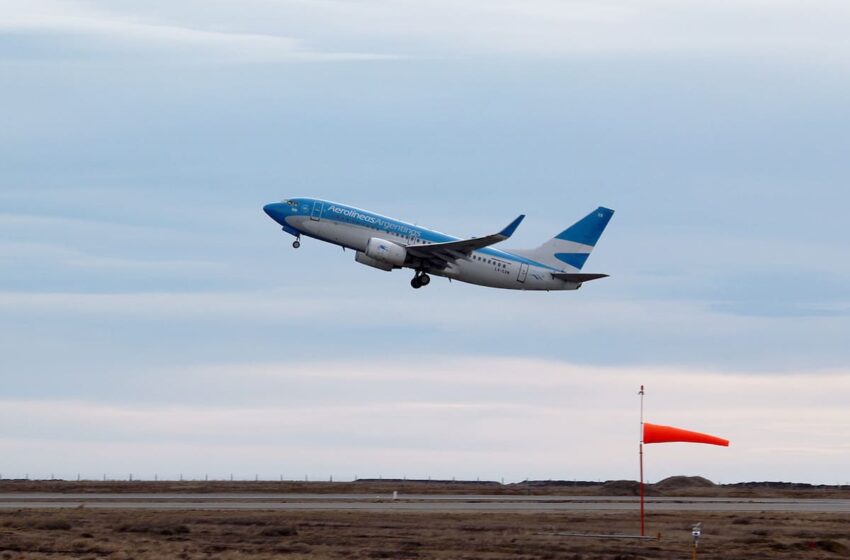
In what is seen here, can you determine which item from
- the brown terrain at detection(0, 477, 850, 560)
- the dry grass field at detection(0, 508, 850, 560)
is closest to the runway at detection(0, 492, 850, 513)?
the brown terrain at detection(0, 477, 850, 560)

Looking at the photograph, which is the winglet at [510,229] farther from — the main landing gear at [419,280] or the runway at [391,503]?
the runway at [391,503]

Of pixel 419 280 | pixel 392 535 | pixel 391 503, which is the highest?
pixel 419 280

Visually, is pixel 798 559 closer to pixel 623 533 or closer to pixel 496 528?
Answer: pixel 623 533

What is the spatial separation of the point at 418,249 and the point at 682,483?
1533 inches

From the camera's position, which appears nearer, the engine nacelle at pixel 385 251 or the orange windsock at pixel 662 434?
the orange windsock at pixel 662 434

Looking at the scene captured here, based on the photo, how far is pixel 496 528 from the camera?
5466cm

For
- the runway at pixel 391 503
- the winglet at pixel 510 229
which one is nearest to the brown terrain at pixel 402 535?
the runway at pixel 391 503

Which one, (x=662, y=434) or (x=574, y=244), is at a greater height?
(x=574, y=244)

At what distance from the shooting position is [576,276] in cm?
9300

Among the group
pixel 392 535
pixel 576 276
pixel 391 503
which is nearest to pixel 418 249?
pixel 576 276

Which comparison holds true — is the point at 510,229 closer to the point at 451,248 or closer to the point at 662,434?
the point at 451,248

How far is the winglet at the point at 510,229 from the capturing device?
84419 millimetres

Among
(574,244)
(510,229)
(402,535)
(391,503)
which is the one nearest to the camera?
(402,535)

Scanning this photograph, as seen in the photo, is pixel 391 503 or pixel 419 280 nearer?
pixel 391 503
